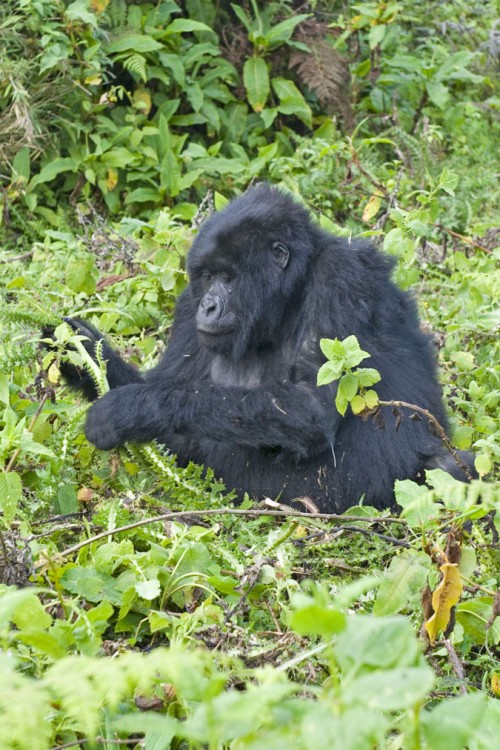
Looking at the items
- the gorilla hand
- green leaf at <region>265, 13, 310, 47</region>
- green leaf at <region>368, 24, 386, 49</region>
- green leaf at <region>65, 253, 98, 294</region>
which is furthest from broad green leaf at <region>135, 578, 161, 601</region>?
green leaf at <region>368, 24, 386, 49</region>

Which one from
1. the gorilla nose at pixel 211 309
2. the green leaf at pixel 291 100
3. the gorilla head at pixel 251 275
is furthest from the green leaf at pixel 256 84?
the gorilla nose at pixel 211 309

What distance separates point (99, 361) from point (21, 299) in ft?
1.57

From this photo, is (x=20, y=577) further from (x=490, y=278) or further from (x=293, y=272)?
(x=490, y=278)

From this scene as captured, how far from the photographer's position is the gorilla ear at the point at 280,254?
4.38 metres

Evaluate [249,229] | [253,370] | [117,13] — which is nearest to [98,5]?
[117,13]

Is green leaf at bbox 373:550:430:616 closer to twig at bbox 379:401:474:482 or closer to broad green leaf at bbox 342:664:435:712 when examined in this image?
twig at bbox 379:401:474:482

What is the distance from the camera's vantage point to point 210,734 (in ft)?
5.30

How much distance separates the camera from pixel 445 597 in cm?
278

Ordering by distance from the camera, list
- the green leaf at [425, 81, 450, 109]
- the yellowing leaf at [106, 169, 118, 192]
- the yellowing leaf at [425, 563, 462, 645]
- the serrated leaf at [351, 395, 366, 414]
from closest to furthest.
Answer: the yellowing leaf at [425, 563, 462, 645] → the serrated leaf at [351, 395, 366, 414] → the yellowing leaf at [106, 169, 118, 192] → the green leaf at [425, 81, 450, 109]

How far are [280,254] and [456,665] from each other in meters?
2.10

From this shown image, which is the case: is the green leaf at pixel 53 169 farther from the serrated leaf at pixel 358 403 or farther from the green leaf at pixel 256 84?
the serrated leaf at pixel 358 403

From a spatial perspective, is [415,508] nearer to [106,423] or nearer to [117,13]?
[106,423]

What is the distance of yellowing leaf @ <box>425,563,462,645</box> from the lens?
9.05 ft

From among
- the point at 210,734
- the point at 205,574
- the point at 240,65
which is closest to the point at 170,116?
the point at 240,65
